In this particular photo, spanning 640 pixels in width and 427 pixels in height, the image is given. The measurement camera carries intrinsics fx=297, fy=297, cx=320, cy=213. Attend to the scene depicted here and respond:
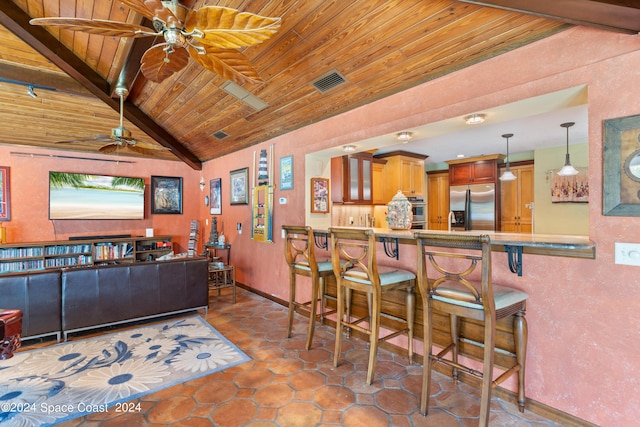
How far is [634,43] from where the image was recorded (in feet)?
5.24

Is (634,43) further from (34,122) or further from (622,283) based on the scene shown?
(34,122)

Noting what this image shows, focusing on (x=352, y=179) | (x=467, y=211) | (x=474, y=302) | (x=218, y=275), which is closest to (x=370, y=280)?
(x=474, y=302)

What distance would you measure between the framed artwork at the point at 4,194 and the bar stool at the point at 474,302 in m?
6.82

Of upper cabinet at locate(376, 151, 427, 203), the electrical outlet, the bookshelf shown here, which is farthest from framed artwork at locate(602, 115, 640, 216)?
the bookshelf

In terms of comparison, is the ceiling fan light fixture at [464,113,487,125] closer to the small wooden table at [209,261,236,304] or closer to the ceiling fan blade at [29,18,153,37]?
the ceiling fan blade at [29,18,153,37]

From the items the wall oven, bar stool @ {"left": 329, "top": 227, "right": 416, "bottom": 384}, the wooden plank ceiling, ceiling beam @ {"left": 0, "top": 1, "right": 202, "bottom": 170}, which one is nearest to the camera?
the wooden plank ceiling

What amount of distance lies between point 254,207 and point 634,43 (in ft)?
14.3

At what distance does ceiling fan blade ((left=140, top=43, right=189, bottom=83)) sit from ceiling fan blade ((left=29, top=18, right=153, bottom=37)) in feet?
0.58

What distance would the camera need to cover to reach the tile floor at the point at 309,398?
1894 mm

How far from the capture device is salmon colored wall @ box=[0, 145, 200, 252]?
519 centimetres

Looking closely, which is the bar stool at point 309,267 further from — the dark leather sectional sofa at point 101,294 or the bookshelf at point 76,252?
the bookshelf at point 76,252

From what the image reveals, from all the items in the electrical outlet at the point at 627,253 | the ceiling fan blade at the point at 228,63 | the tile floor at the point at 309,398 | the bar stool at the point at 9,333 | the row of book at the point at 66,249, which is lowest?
the tile floor at the point at 309,398

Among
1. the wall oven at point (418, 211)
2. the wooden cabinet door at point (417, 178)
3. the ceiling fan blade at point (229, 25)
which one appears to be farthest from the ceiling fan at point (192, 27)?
the wall oven at point (418, 211)

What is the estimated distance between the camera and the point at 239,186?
534 centimetres
